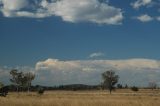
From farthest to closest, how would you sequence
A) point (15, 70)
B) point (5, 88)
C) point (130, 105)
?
1. point (15, 70)
2. point (5, 88)
3. point (130, 105)

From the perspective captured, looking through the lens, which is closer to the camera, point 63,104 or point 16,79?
point 63,104

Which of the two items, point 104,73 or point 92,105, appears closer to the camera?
point 92,105

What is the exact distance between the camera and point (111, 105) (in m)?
22.5

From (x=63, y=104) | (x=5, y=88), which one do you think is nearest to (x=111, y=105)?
(x=63, y=104)

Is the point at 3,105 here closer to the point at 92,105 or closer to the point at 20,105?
the point at 20,105

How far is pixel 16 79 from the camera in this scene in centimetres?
13288

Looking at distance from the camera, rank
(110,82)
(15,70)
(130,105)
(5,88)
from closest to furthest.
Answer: (130,105) < (5,88) < (15,70) < (110,82)

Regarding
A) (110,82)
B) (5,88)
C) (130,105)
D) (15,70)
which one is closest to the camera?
(130,105)

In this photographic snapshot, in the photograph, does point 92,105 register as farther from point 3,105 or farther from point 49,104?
point 3,105

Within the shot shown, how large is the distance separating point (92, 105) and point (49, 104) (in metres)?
2.90

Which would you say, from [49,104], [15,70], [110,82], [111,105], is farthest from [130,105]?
[110,82]

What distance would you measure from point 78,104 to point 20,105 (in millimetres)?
3802

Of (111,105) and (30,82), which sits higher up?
(30,82)

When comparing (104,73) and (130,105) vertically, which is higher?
(104,73)
